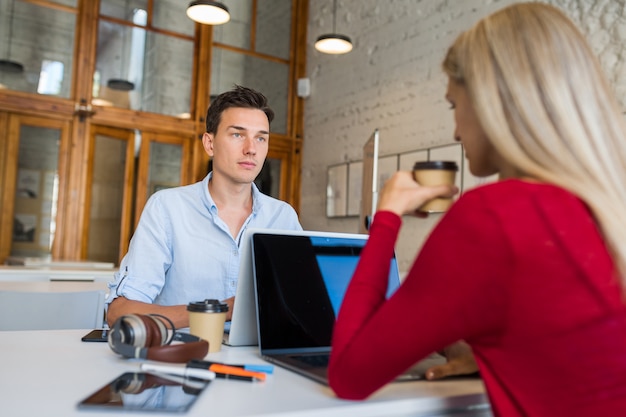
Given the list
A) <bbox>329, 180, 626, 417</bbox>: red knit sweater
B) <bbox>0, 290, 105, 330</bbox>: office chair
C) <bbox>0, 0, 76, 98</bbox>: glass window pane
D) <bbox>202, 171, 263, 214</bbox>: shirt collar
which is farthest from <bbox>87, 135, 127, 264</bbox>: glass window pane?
<bbox>329, 180, 626, 417</bbox>: red knit sweater

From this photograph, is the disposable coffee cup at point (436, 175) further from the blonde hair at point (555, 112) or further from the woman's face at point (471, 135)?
the blonde hair at point (555, 112)

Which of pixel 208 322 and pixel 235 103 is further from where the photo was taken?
pixel 235 103

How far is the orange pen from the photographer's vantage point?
1.02m

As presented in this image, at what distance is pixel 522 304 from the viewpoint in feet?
2.51

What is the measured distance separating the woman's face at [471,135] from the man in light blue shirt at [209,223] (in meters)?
0.86

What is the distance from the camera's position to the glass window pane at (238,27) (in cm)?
716

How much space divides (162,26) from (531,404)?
22.2ft

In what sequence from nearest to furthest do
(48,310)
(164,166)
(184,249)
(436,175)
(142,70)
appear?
(436,175)
(184,249)
(48,310)
(142,70)
(164,166)

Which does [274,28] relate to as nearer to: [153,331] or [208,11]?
[208,11]

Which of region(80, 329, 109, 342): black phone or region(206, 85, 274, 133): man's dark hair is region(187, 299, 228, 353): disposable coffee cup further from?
region(206, 85, 274, 133): man's dark hair

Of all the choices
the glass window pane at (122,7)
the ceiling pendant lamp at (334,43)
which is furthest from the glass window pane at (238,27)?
the ceiling pendant lamp at (334,43)

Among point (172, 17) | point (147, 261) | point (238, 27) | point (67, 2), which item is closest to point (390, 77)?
point (238, 27)

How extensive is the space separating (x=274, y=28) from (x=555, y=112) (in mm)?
7114

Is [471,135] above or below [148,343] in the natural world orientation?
above
